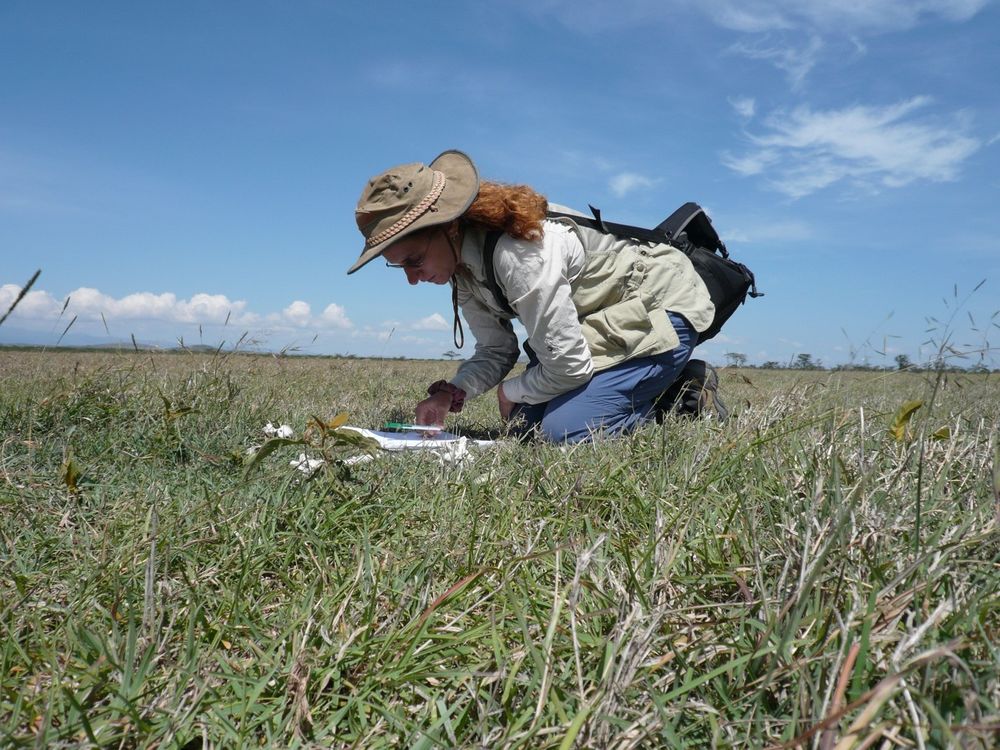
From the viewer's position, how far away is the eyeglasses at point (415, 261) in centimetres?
346

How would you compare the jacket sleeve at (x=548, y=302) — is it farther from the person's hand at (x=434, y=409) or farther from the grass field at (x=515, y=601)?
the grass field at (x=515, y=601)

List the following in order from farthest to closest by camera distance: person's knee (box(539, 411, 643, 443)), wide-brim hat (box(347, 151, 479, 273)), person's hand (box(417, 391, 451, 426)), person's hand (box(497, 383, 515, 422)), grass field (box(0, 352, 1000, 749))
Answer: person's hand (box(497, 383, 515, 422)) → person's hand (box(417, 391, 451, 426)) → person's knee (box(539, 411, 643, 443)) → wide-brim hat (box(347, 151, 479, 273)) → grass field (box(0, 352, 1000, 749))

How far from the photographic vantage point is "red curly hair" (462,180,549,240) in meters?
3.37

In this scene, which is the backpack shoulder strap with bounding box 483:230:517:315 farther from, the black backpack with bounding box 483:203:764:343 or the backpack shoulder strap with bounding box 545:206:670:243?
the black backpack with bounding box 483:203:764:343

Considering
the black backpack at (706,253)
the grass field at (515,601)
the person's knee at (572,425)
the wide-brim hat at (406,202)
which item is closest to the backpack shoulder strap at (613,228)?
the black backpack at (706,253)

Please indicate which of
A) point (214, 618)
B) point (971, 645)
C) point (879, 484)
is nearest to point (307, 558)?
point (214, 618)

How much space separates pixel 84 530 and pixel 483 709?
4.28 feet

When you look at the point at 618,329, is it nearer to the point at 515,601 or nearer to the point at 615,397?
the point at 615,397

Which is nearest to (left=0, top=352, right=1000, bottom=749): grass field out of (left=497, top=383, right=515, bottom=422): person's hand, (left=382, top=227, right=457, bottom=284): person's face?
(left=382, top=227, right=457, bottom=284): person's face

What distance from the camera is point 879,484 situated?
1899 mm

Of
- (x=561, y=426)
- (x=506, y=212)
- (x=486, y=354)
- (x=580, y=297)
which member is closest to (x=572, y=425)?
(x=561, y=426)

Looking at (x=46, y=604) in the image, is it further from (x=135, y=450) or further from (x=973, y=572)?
(x=973, y=572)

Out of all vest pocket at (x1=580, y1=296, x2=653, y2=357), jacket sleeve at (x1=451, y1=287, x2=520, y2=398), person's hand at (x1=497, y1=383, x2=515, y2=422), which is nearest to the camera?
vest pocket at (x1=580, y1=296, x2=653, y2=357)

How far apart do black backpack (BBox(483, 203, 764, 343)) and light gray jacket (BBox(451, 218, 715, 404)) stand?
78 mm
